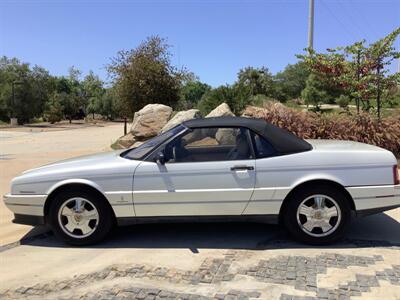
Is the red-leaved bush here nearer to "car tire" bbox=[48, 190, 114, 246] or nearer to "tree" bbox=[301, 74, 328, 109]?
"car tire" bbox=[48, 190, 114, 246]

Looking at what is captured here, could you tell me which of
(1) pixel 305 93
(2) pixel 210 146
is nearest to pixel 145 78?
(2) pixel 210 146

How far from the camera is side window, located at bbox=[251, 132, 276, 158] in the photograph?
15.8 feet

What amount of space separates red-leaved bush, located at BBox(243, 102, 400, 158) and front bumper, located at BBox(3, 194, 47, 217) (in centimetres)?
671

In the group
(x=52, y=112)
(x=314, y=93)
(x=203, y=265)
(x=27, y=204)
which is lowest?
(x=203, y=265)

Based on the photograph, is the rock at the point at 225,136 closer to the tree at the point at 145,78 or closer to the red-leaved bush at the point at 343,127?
the red-leaved bush at the point at 343,127

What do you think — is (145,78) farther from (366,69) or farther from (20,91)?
(20,91)

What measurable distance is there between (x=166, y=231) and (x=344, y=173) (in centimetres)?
225

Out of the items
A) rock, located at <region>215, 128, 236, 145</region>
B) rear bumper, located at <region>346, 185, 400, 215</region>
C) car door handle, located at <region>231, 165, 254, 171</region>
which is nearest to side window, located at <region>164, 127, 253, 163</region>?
rock, located at <region>215, 128, 236, 145</region>

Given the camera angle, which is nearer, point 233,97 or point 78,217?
point 78,217

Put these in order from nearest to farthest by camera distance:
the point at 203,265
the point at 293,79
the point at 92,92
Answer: the point at 203,265 < the point at 293,79 < the point at 92,92

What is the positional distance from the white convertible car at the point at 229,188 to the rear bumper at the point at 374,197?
1 cm

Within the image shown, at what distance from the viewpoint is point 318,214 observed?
15.7 ft

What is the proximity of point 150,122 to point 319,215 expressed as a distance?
9441 millimetres

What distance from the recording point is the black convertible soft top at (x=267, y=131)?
488cm
